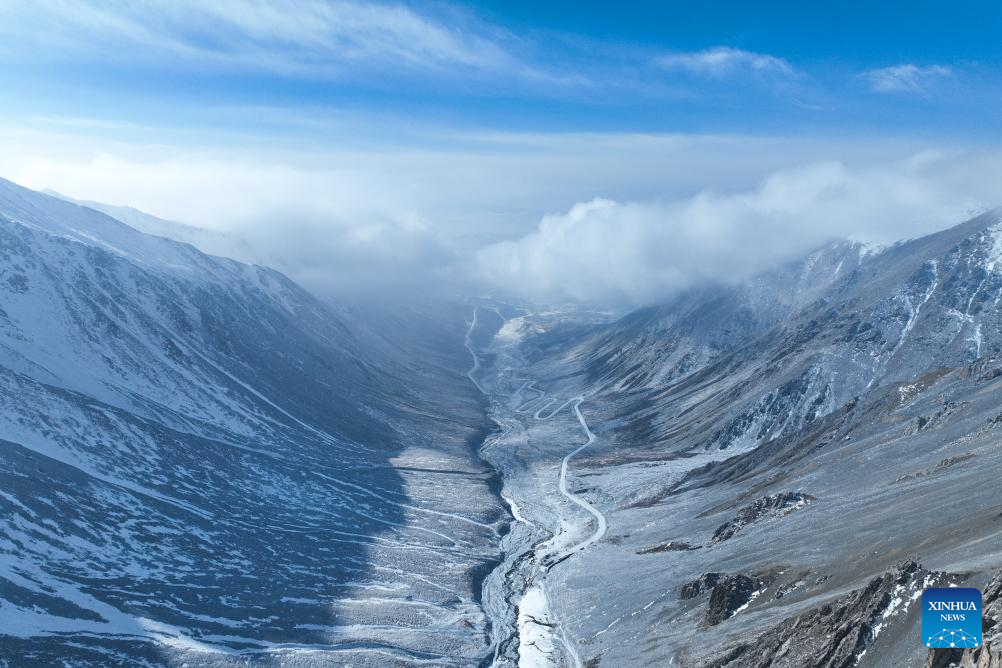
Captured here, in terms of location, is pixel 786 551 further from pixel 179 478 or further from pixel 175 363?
pixel 175 363

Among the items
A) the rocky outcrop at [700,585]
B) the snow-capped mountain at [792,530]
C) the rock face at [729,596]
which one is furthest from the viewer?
the rocky outcrop at [700,585]

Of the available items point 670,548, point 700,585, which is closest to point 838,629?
point 700,585

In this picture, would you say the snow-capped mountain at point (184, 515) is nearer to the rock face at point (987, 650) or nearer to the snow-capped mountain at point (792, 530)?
the snow-capped mountain at point (792, 530)

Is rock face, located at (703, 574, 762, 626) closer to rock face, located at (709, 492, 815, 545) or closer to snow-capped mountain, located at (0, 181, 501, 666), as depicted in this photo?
rock face, located at (709, 492, 815, 545)

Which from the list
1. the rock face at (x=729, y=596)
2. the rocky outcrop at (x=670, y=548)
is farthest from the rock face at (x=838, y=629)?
the rocky outcrop at (x=670, y=548)

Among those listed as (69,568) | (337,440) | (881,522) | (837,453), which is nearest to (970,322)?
(837,453)
